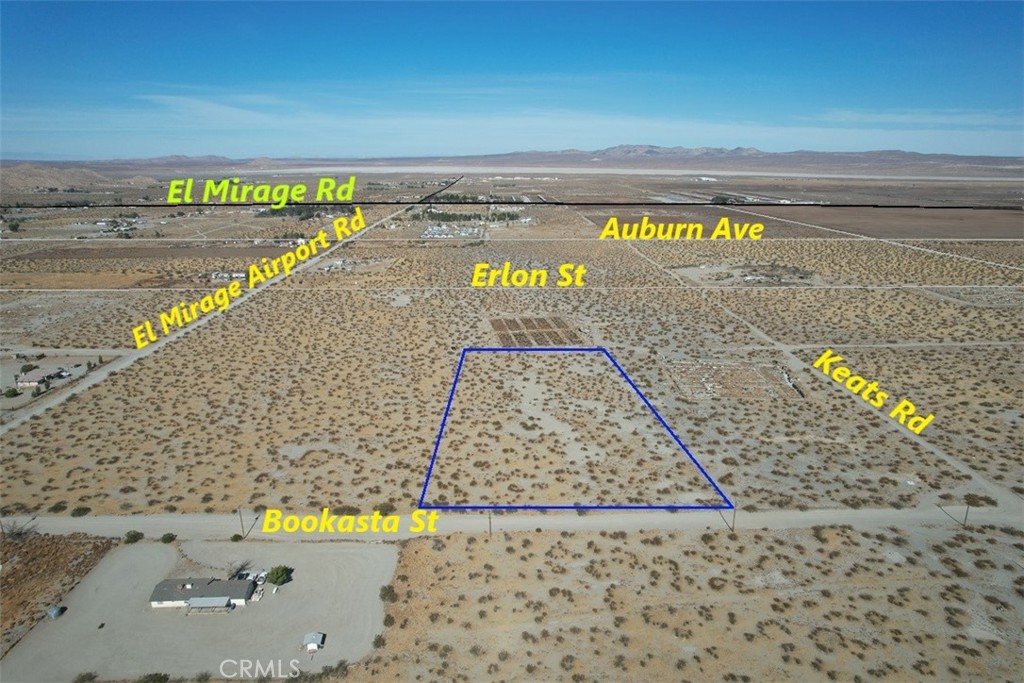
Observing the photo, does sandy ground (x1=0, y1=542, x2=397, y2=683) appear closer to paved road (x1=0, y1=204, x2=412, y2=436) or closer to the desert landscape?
the desert landscape

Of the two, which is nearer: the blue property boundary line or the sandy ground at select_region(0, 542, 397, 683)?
the sandy ground at select_region(0, 542, 397, 683)

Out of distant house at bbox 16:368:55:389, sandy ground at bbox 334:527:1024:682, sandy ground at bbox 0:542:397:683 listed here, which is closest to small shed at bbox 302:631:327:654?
sandy ground at bbox 0:542:397:683

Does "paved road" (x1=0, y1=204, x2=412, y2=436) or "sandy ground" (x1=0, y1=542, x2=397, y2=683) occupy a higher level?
"paved road" (x1=0, y1=204, x2=412, y2=436)

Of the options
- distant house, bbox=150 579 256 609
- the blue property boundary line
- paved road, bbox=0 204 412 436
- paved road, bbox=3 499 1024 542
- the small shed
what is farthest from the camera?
paved road, bbox=0 204 412 436

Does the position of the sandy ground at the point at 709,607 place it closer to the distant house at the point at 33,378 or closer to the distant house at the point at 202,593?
the distant house at the point at 202,593

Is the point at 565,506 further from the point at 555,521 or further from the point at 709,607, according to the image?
the point at 709,607

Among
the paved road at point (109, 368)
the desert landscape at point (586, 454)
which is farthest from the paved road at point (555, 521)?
the paved road at point (109, 368)

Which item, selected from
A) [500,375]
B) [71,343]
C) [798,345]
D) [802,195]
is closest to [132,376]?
[71,343]
